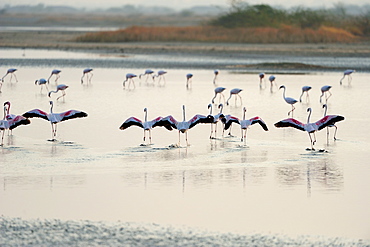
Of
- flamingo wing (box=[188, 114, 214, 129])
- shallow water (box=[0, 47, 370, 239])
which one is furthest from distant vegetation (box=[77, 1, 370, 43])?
flamingo wing (box=[188, 114, 214, 129])

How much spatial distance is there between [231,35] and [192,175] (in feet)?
133

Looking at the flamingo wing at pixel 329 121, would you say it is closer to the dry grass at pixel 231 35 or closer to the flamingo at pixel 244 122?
the flamingo at pixel 244 122

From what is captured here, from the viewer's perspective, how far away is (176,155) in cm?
1239

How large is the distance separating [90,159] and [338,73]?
64.6ft

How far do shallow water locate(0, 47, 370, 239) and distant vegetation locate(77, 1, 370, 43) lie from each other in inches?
1167

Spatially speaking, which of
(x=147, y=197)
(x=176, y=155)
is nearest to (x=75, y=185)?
(x=147, y=197)

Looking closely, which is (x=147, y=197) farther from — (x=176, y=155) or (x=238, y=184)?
(x=176, y=155)

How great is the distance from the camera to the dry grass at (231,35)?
156 feet

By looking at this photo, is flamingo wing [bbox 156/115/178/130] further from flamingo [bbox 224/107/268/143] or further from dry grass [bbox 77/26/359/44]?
dry grass [bbox 77/26/359/44]

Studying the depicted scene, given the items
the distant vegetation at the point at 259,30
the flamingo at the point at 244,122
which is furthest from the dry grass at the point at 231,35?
the flamingo at the point at 244,122

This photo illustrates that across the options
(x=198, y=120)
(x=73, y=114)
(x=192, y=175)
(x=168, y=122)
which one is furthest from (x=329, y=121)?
(x=73, y=114)

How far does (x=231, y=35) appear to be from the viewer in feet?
167

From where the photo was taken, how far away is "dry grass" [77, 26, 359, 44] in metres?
47.5

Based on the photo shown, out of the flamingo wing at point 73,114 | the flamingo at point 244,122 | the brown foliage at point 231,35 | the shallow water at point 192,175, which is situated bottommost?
the shallow water at point 192,175
